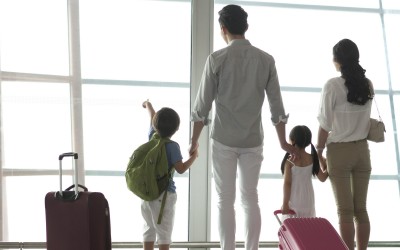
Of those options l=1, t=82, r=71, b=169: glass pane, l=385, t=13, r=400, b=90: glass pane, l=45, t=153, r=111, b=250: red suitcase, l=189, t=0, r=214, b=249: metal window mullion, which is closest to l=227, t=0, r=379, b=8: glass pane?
l=385, t=13, r=400, b=90: glass pane

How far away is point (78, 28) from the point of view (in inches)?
172

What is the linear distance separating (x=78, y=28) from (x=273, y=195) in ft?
5.90

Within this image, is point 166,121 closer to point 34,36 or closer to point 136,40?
point 136,40

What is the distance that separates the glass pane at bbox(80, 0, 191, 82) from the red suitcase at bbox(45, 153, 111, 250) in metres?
1.33

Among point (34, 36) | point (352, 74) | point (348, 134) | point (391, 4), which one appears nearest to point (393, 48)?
point (391, 4)

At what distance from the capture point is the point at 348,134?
3.72m

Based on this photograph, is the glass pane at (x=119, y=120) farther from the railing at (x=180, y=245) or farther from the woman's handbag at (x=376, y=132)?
the woman's handbag at (x=376, y=132)

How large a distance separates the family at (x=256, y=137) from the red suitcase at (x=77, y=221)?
48cm

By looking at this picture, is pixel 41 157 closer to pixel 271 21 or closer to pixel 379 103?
pixel 271 21

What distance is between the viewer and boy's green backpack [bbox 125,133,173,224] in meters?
3.64

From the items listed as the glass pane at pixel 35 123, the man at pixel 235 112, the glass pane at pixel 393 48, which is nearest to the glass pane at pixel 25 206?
the glass pane at pixel 35 123

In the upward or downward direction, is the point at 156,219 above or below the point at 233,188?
below

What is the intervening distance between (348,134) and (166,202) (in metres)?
1.12

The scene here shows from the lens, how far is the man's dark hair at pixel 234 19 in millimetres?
3525
